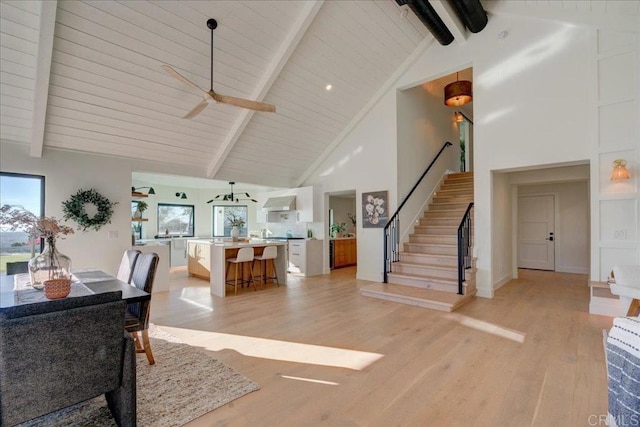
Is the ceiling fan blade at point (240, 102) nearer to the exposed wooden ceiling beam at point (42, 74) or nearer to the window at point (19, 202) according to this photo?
the exposed wooden ceiling beam at point (42, 74)

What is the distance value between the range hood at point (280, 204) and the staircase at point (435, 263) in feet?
10.1

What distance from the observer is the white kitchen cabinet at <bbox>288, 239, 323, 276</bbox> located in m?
7.25

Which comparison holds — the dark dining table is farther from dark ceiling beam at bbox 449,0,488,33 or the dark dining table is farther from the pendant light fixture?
the pendant light fixture

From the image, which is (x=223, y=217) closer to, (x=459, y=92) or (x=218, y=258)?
(x=218, y=258)

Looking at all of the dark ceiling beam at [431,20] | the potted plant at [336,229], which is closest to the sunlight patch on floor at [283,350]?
the dark ceiling beam at [431,20]

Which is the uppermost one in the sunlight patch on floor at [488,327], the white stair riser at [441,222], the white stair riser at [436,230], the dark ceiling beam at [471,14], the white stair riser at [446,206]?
the dark ceiling beam at [471,14]

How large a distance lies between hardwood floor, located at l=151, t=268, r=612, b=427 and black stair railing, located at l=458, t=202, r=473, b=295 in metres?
0.47

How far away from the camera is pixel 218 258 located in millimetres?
5422

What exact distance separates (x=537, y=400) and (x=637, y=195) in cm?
351

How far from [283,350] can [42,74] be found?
165 inches

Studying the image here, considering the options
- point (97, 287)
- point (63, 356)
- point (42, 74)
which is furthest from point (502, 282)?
point (42, 74)

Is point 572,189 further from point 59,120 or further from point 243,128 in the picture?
point 59,120

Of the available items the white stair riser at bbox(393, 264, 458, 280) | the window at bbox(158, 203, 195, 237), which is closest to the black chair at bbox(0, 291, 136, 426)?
the white stair riser at bbox(393, 264, 458, 280)

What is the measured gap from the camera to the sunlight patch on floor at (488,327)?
11.1 ft
